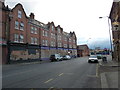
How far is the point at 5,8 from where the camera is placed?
97.8 ft

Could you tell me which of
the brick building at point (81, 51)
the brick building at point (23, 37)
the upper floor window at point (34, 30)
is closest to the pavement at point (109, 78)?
the brick building at point (23, 37)

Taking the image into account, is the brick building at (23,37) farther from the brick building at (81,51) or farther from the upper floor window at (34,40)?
the brick building at (81,51)

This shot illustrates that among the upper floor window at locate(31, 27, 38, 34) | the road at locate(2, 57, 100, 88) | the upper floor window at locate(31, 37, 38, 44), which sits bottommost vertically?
the road at locate(2, 57, 100, 88)

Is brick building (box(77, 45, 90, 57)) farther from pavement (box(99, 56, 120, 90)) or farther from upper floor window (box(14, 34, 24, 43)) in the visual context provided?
pavement (box(99, 56, 120, 90))

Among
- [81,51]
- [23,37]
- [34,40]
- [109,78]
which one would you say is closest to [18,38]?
[23,37]

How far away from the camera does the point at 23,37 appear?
114 feet

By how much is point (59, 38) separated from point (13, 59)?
2936 cm

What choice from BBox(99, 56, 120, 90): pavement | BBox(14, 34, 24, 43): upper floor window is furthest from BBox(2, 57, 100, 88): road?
BBox(14, 34, 24, 43): upper floor window

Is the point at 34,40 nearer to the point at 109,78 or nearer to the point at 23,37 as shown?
the point at 23,37

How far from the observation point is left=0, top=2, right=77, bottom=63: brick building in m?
29.2

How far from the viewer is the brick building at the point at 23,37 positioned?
29.2 m

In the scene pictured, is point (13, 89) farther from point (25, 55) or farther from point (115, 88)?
point (25, 55)

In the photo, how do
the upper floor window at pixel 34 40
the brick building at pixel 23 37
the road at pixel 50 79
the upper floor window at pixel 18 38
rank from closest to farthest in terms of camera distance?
the road at pixel 50 79
the brick building at pixel 23 37
the upper floor window at pixel 18 38
the upper floor window at pixel 34 40

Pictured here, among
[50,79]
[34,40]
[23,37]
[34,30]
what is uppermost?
[34,30]
